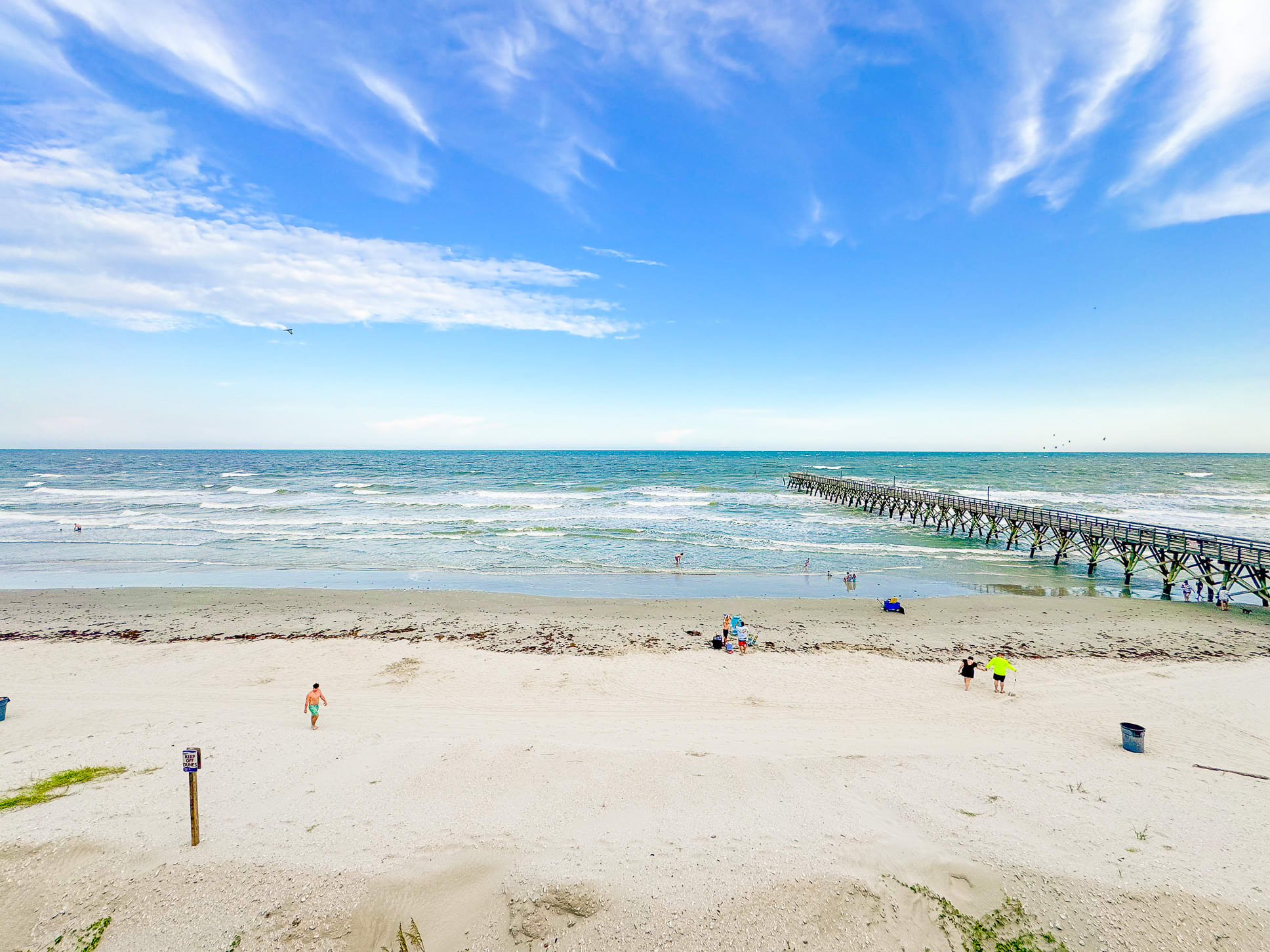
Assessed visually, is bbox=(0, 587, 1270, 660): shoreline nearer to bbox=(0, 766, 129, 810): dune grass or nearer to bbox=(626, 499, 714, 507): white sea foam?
bbox=(0, 766, 129, 810): dune grass

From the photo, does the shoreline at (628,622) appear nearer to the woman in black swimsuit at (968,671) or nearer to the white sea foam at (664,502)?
the woman in black swimsuit at (968,671)

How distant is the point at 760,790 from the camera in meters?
8.66

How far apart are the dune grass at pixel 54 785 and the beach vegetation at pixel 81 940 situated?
3.36m

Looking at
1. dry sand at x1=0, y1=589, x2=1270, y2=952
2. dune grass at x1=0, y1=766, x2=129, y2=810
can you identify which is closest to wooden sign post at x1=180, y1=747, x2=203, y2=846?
dry sand at x1=0, y1=589, x2=1270, y2=952

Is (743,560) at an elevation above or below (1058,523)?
below

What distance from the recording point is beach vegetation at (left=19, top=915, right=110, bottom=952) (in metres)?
5.73

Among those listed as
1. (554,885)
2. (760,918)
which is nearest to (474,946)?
(554,885)

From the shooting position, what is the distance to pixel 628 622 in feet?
62.8

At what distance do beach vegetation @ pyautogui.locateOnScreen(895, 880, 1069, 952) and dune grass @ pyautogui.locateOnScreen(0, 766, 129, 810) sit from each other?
12.0 m

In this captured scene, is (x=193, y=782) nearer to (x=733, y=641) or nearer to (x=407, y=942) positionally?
(x=407, y=942)

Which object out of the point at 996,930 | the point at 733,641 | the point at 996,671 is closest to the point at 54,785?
the point at 996,930

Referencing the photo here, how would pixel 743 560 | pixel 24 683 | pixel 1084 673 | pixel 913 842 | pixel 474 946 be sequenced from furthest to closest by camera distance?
pixel 743 560
pixel 1084 673
pixel 24 683
pixel 913 842
pixel 474 946

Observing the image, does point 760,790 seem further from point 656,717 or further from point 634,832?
point 656,717

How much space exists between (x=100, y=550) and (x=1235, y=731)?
150 ft
